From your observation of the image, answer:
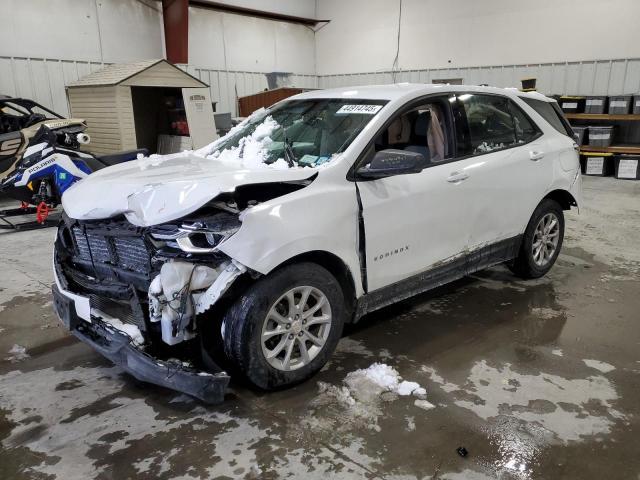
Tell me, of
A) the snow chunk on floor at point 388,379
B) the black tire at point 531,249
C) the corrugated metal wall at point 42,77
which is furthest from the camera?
the corrugated metal wall at point 42,77

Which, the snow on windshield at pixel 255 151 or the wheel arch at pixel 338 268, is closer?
the wheel arch at pixel 338 268

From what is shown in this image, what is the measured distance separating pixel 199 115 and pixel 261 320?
6842 millimetres

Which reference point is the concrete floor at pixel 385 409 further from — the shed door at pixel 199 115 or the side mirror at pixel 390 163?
the shed door at pixel 199 115

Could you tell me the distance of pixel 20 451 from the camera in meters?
2.21

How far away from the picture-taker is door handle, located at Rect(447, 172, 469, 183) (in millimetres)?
3184

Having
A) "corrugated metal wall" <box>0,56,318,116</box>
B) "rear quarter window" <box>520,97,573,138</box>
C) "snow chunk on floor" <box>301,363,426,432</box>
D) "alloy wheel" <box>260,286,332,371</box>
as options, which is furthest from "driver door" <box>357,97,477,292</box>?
"corrugated metal wall" <box>0,56,318,116</box>

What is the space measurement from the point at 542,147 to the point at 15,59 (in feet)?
26.9

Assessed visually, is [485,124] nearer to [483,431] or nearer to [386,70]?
[483,431]

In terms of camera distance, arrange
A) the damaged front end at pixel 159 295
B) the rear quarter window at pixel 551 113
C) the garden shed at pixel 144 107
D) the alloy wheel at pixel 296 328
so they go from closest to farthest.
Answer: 1. the damaged front end at pixel 159 295
2. the alloy wheel at pixel 296 328
3. the rear quarter window at pixel 551 113
4. the garden shed at pixel 144 107

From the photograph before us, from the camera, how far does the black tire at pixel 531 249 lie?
3969 mm

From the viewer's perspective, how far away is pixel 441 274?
3311mm

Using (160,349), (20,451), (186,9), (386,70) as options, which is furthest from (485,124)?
(386,70)

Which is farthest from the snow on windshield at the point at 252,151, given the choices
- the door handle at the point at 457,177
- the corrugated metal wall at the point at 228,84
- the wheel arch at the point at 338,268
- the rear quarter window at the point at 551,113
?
the corrugated metal wall at the point at 228,84

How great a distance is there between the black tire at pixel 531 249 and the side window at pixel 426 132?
116 centimetres
